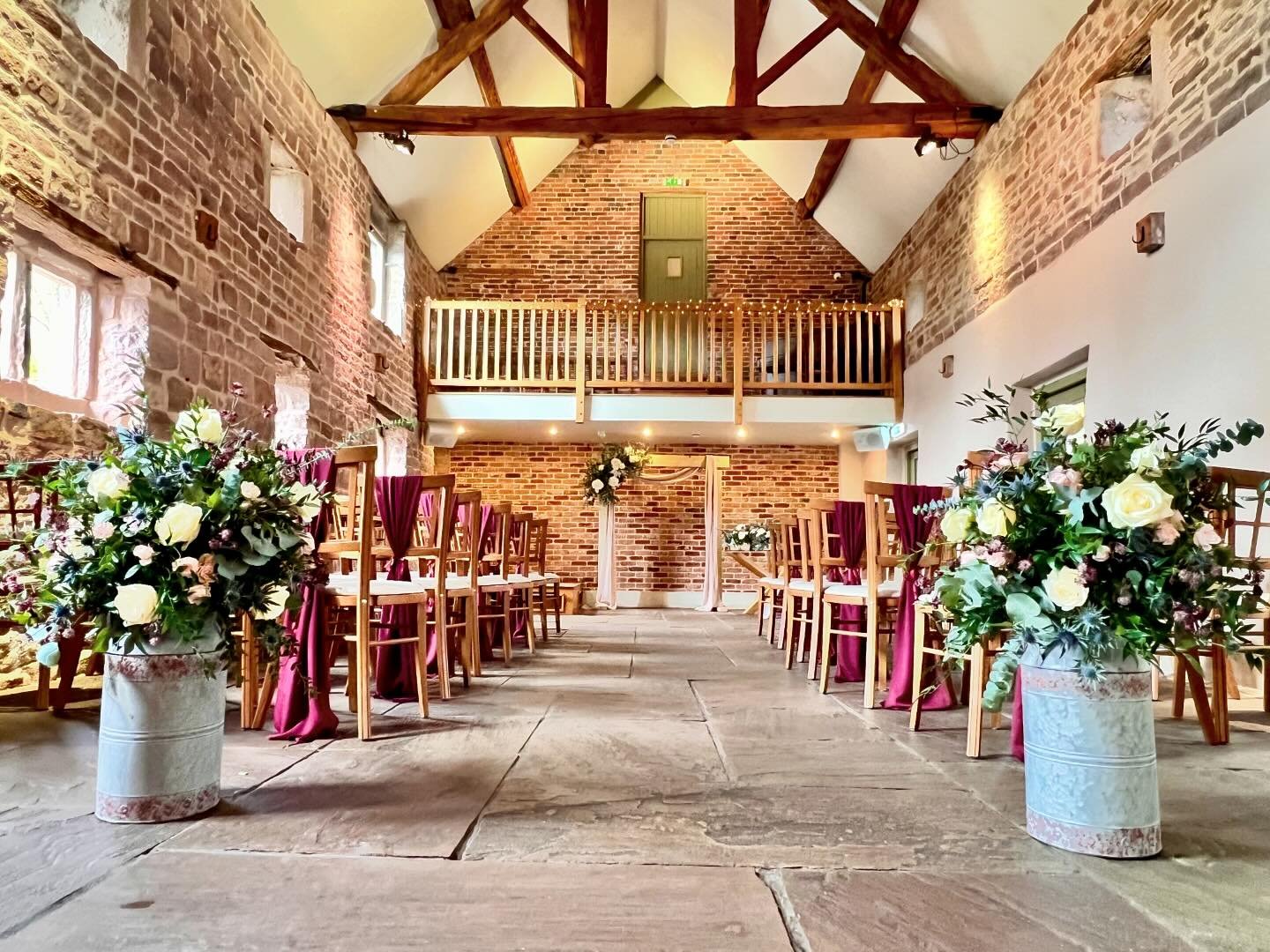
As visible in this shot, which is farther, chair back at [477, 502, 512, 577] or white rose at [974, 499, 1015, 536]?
chair back at [477, 502, 512, 577]

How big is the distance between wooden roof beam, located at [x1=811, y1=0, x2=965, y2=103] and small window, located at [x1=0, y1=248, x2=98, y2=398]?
5891 millimetres

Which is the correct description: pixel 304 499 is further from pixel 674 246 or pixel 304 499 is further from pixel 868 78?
pixel 674 246

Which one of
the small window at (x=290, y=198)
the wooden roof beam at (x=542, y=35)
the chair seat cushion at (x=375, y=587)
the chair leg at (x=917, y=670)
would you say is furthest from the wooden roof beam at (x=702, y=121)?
the chair leg at (x=917, y=670)

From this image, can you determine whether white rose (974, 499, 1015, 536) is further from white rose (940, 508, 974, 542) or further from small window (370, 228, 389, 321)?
small window (370, 228, 389, 321)

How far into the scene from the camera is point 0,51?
2.89 metres

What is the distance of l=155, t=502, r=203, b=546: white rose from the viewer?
5.78ft

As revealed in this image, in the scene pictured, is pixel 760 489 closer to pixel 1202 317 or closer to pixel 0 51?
pixel 1202 317

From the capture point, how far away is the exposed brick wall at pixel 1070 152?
3.94 meters

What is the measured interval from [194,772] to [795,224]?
9.95 metres

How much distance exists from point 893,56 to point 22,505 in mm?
6775

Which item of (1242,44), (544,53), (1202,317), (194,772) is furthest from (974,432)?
(194,772)

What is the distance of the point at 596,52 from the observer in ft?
23.2

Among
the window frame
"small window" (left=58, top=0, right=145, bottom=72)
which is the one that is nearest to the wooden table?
the window frame

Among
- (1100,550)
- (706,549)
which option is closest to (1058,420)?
(1100,550)
